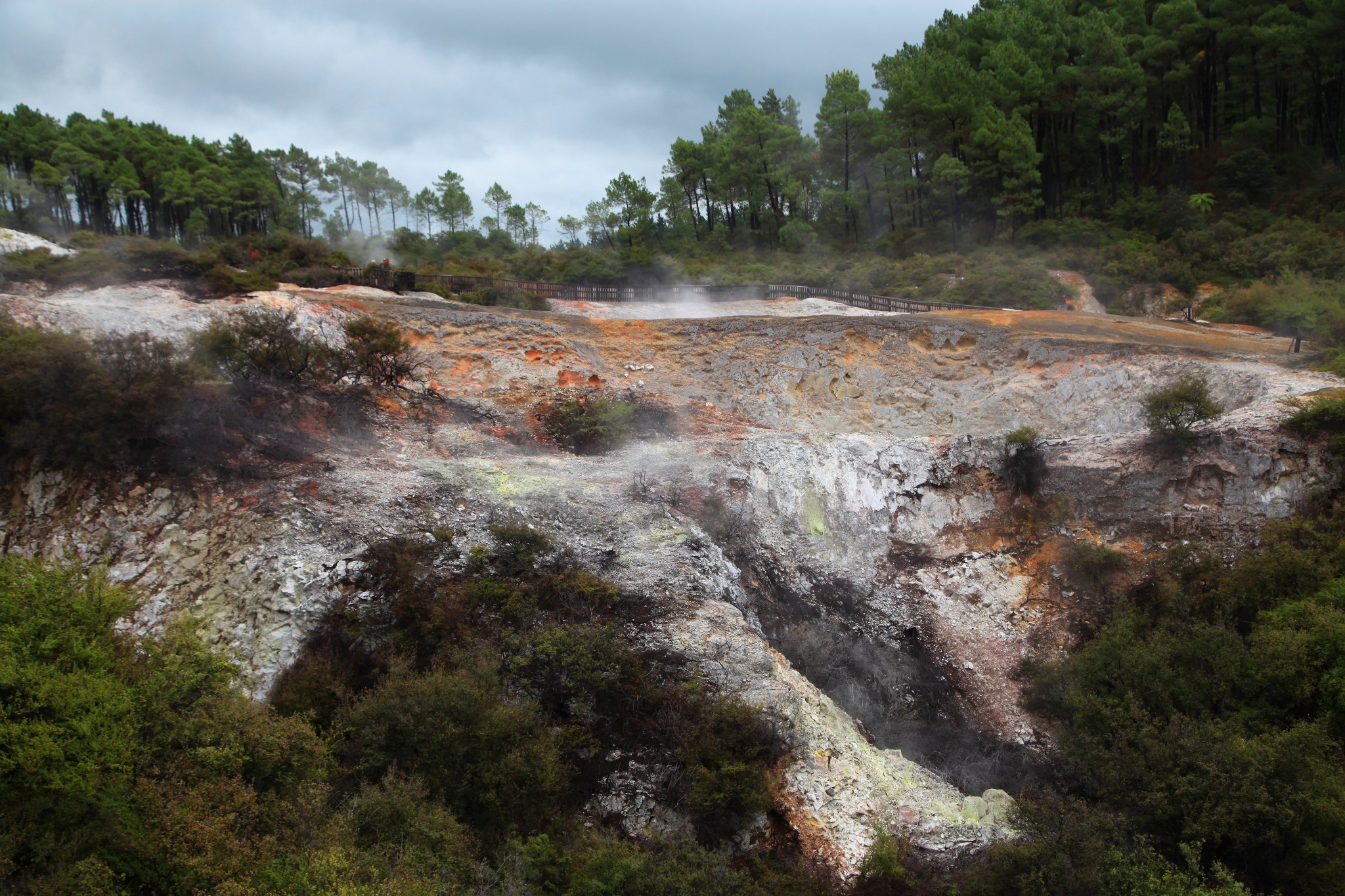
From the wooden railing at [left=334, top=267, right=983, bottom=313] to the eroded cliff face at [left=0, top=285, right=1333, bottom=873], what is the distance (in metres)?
3.65

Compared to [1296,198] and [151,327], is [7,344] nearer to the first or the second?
[151,327]

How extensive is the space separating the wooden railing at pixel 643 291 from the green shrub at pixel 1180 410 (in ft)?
31.9

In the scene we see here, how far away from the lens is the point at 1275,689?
43.4 ft

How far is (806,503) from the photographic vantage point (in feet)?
60.3

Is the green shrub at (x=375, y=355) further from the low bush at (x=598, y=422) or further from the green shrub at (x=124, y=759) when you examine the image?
the green shrub at (x=124, y=759)

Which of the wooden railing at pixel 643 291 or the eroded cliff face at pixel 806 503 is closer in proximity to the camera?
the eroded cliff face at pixel 806 503

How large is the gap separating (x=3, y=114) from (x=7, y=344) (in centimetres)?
4987

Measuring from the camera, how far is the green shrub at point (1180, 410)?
17.6 m

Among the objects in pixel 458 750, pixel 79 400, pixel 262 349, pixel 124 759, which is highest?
pixel 262 349

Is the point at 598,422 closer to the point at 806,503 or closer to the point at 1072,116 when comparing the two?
the point at 806,503

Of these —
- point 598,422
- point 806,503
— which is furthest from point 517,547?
point 806,503

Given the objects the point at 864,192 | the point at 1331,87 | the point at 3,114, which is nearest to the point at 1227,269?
the point at 1331,87

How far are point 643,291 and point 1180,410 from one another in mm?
21602

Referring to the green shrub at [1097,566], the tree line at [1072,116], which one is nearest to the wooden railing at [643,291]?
the green shrub at [1097,566]
